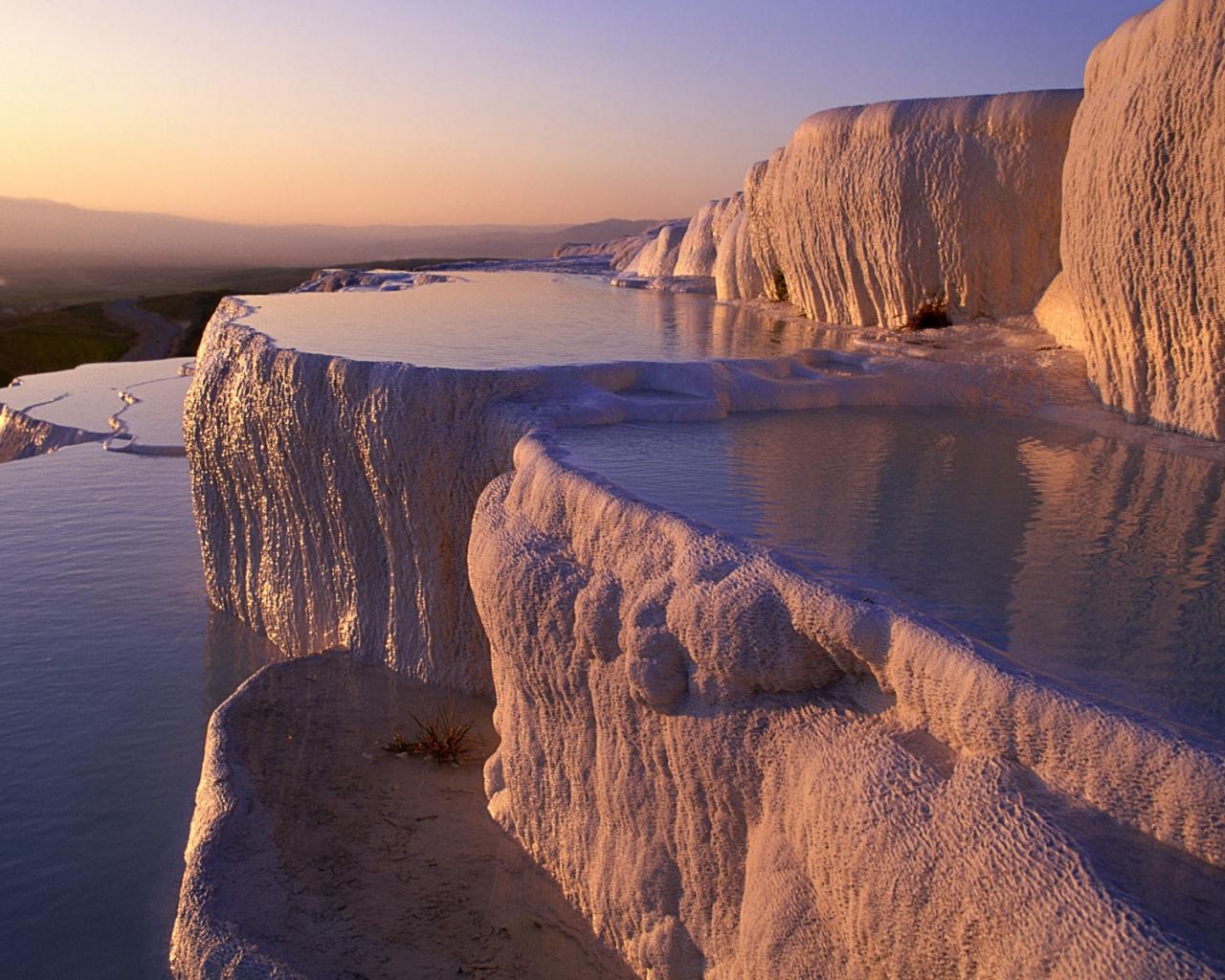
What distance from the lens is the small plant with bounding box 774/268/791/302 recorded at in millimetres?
13227

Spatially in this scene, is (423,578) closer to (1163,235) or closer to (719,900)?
(719,900)

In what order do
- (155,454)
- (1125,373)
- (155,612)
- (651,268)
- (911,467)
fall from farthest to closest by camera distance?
(651,268)
(155,454)
(155,612)
(1125,373)
(911,467)

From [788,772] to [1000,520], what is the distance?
1.54 metres

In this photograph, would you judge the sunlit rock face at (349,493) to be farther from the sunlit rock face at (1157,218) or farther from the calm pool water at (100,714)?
the sunlit rock face at (1157,218)

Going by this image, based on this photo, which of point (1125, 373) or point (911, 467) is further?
point (1125, 373)

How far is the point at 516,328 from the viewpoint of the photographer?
29.9 ft

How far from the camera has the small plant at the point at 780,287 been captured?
43.4 ft

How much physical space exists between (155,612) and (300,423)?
2496mm

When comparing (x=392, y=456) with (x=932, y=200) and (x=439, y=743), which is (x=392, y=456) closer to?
(x=439, y=743)

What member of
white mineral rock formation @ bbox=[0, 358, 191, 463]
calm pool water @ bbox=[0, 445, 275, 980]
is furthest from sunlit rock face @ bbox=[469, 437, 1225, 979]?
white mineral rock formation @ bbox=[0, 358, 191, 463]

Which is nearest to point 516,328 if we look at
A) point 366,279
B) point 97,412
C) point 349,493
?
point 349,493

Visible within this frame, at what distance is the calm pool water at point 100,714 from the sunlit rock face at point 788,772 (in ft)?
6.15

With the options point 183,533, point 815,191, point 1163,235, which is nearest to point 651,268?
point 815,191

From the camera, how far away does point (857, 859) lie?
8.04 ft
